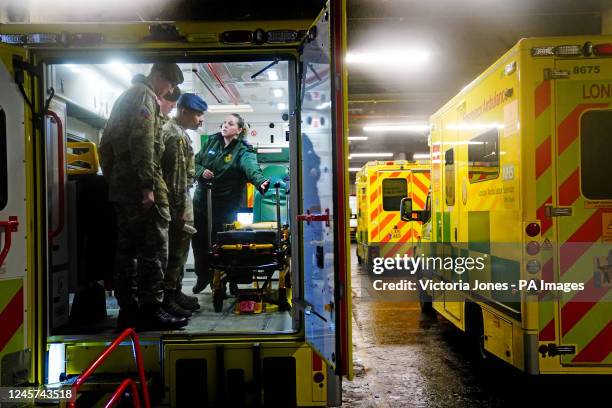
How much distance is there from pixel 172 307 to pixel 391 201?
7918mm

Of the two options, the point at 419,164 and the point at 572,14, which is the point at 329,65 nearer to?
the point at 572,14

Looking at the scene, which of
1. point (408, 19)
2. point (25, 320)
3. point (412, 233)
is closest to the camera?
point (25, 320)

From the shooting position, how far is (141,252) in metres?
4.11

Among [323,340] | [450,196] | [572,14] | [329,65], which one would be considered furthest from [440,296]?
[572,14]

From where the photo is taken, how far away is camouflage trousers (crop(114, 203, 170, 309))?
4070mm

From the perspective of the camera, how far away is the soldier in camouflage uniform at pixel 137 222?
4.05 m

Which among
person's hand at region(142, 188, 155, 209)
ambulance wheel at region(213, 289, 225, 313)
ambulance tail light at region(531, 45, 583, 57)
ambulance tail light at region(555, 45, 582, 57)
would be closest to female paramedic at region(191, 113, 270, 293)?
ambulance wheel at region(213, 289, 225, 313)

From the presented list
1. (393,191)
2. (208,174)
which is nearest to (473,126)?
(208,174)

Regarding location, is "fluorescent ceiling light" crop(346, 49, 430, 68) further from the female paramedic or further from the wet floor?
the wet floor

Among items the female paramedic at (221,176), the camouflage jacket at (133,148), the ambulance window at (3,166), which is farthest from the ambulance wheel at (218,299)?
the ambulance window at (3,166)

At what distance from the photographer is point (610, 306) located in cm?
383

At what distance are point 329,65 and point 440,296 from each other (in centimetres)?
425

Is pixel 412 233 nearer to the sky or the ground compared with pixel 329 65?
nearer to the ground

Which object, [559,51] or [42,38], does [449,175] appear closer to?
[559,51]
